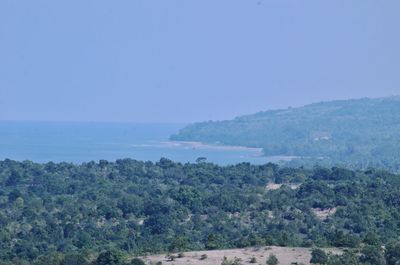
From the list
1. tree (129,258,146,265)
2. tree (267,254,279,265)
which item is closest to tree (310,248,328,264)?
tree (267,254,279,265)

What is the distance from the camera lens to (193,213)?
72062 mm

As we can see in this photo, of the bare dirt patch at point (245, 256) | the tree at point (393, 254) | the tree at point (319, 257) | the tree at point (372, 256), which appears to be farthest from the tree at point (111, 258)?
the tree at point (393, 254)

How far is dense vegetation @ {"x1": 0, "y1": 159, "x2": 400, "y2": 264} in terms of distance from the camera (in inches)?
2283

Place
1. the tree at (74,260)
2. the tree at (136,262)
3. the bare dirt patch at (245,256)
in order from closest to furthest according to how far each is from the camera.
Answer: the tree at (136,262), the tree at (74,260), the bare dirt patch at (245,256)

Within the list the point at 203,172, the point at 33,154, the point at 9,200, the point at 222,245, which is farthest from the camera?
the point at 33,154

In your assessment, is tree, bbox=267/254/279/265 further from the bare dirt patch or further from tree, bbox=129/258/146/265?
tree, bbox=129/258/146/265

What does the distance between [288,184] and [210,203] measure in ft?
57.9

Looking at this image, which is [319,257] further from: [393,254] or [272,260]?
[393,254]

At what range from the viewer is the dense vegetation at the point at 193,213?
190 ft

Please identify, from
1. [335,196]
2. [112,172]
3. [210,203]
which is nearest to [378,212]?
[335,196]

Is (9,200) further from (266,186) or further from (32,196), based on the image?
(266,186)

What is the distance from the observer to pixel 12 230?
2655 inches

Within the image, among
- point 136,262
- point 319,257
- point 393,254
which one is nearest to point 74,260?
point 136,262

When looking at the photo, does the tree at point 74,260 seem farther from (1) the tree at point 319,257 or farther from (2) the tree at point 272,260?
(1) the tree at point 319,257
